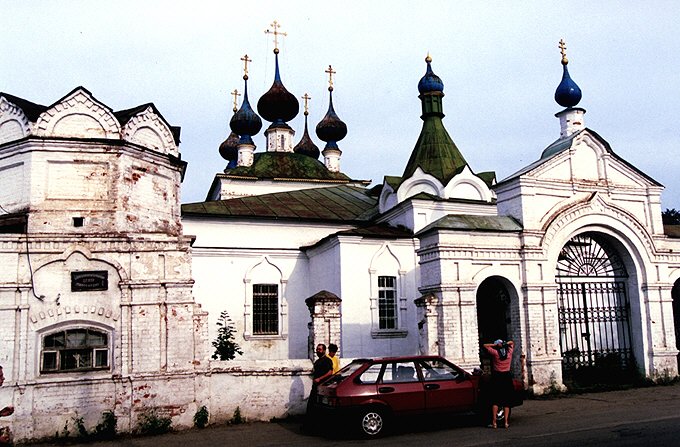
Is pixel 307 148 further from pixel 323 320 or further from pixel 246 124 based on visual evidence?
pixel 323 320

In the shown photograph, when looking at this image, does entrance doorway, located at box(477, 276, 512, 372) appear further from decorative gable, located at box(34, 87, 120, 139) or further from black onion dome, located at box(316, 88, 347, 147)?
black onion dome, located at box(316, 88, 347, 147)

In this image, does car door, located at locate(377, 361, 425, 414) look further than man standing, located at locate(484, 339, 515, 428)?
No

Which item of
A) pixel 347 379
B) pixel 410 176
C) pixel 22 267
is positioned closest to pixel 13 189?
pixel 22 267

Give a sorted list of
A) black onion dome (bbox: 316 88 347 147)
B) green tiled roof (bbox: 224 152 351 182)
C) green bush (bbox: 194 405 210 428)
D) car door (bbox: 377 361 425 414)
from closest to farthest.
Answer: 1. car door (bbox: 377 361 425 414)
2. green bush (bbox: 194 405 210 428)
3. green tiled roof (bbox: 224 152 351 182)
4. black onion dome (bbox: 316 88 347 147)

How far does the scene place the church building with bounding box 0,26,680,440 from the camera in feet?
36.3

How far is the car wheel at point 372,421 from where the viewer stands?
31.6 feet

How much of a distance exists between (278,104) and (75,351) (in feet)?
75.3

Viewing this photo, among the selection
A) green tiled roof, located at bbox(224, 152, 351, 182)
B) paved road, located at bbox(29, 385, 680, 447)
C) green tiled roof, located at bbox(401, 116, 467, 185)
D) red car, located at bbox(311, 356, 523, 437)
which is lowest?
paved road, located at bbox(29, 385, 680, 447)

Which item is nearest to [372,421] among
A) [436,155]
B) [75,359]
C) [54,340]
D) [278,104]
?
[75,359]

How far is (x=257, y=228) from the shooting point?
20609mm

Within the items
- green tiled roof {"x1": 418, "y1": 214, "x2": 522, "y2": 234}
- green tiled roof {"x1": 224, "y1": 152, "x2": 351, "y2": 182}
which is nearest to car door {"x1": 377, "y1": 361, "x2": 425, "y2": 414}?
green tiled roof {"x1": 418, "y1": 214, "x2": 522, "y2": 234}

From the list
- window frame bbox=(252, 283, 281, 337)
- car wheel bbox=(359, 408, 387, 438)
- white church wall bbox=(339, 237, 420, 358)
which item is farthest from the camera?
window frame bbox=(252, 283, 281, 337)

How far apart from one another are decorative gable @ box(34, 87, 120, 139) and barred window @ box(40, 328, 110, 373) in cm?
360

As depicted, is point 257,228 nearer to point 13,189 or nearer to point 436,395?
point 13,189
